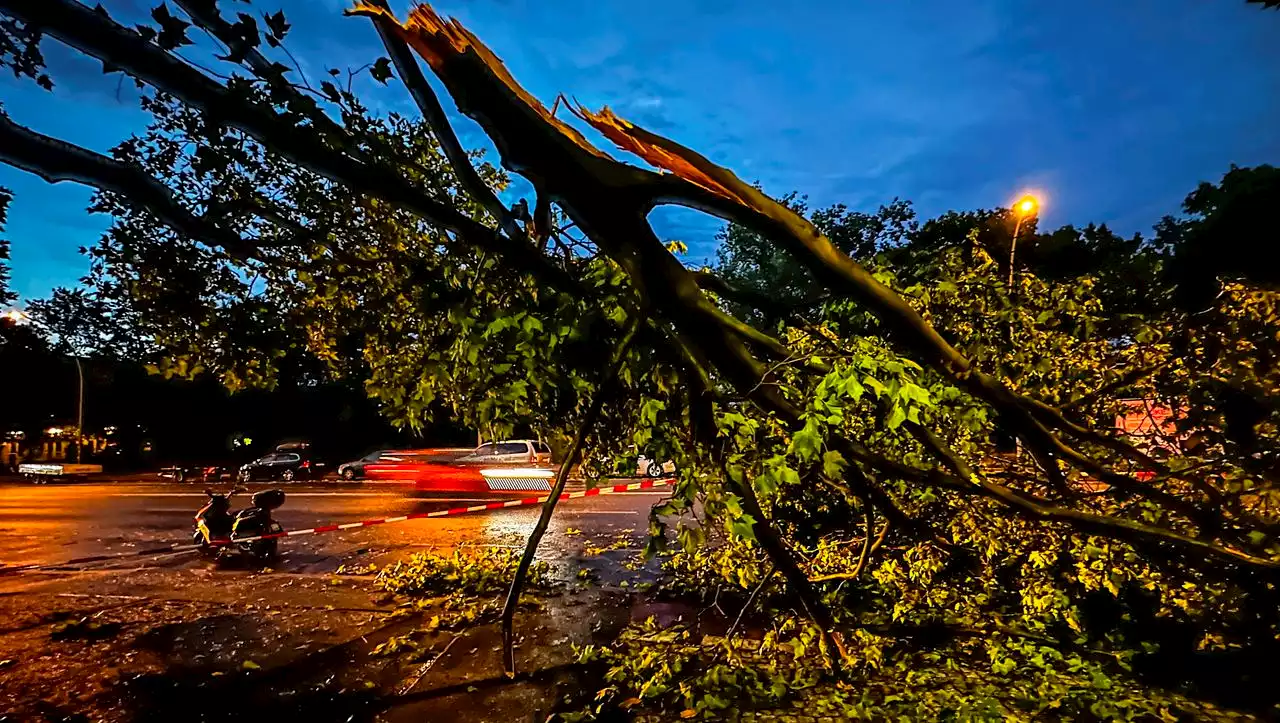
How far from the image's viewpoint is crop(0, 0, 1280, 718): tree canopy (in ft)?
8.81

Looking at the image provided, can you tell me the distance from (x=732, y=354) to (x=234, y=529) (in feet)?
32.9

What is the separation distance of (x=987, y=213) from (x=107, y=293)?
28545 millimetres

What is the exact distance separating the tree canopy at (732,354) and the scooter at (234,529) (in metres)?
5.37

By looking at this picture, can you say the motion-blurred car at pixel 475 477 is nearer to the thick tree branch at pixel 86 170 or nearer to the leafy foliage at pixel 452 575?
the leafy foliage at pixel 452 575

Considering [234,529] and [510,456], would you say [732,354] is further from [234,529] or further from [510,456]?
[510,456]

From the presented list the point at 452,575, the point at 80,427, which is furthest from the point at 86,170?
the point at 80,427

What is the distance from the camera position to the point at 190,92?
2797 millimetres

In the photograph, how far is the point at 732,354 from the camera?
116 inches

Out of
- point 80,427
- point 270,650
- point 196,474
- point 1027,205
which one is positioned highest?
point 1027,205

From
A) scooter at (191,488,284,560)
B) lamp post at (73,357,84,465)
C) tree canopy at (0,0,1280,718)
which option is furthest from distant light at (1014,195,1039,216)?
lamp post at (73,357,84,465)

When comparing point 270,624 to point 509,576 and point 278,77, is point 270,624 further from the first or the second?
point 278,77

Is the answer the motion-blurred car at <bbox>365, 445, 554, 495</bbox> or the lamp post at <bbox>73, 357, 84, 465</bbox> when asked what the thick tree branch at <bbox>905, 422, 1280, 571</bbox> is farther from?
the lamp post at <bbox>73, 357, 84, 465</bbox>

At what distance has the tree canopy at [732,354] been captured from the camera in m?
2.69

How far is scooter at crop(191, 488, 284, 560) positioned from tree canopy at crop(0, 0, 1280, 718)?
17.6ft
